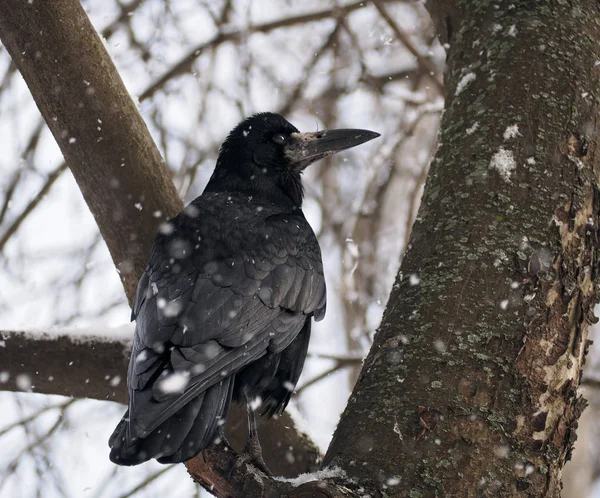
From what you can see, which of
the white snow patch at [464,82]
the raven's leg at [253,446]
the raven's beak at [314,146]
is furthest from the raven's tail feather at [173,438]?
the white snow patch at [464,82]

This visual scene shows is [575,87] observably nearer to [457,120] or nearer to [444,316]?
[457,120]

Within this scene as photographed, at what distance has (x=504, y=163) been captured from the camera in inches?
118

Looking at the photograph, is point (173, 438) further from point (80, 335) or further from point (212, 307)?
point (80, 335)

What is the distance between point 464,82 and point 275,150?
1.00 meters

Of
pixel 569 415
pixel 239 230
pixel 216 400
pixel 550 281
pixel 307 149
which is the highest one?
pixel 307 149

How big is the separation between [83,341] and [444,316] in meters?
1.64

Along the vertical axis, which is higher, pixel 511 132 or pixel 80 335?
pixel 511 132

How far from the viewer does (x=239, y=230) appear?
3.14 m

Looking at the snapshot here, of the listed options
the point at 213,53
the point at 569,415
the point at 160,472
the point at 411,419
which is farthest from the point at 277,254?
the point at 213,53

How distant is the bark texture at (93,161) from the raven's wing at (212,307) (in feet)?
0.88

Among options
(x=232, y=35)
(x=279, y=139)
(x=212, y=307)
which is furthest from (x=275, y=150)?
(x=232, y=35)

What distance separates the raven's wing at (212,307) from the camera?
7.99 feet

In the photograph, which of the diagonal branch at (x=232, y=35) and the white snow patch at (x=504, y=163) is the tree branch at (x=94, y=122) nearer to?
the white snow patch at (x=504, y=163)

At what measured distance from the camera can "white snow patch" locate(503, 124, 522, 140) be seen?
309 centimetres
